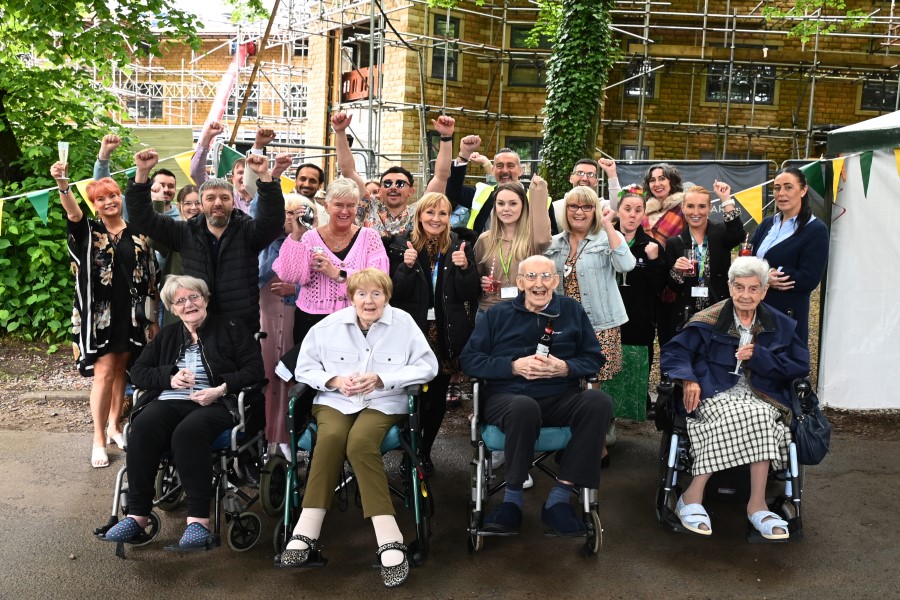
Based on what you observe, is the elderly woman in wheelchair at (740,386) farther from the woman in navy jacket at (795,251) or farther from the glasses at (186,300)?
the glasses at (186,300)

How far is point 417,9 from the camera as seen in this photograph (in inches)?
779

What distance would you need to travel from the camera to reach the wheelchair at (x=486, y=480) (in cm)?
398

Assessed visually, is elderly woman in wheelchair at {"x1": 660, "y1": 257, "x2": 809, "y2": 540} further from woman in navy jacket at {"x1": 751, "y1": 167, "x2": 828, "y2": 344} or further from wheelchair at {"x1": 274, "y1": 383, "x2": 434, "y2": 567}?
wheelchair at {"x1": 274, "y1": 383, "x2": 434, "y2": 567}

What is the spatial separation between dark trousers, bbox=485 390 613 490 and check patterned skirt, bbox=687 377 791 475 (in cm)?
58

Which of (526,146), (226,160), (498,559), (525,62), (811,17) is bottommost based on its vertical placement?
(498,559)

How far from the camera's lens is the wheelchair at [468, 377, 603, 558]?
3.98 metres

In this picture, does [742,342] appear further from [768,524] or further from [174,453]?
[174,453]

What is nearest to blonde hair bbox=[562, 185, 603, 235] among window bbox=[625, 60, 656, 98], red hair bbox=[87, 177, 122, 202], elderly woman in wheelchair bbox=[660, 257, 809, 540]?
elderly woman in wheelchair bbox=[660, 257, 809, 540]

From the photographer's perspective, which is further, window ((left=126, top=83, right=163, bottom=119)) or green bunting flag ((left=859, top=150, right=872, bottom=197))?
window ((left=126, top=83, right=163, bottom=119))

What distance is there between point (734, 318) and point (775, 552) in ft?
3.99

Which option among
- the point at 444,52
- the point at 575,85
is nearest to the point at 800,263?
the point at 575,85

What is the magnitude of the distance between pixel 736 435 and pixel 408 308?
6.11 feet

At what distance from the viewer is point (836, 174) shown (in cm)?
629

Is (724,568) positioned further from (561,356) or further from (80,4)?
(80,4)
